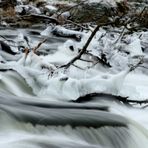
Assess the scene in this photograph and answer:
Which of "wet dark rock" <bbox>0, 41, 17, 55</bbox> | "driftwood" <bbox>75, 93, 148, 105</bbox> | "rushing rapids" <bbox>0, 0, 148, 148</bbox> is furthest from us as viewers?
"wet dark rock" <bbox>0, 41, 17, 55</bbox>

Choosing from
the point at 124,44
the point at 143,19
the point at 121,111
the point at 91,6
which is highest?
the point at 91,6

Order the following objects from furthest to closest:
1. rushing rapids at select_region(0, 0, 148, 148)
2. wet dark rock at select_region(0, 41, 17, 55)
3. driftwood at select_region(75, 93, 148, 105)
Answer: wet dark rock at select_region(0, 41, 17, 55), driftwood at select_region(75, 93, 148, 105), rushing rapids at select_region(0, 0, 148, 148)

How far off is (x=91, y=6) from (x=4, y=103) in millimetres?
8586

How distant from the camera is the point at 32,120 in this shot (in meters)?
3.80

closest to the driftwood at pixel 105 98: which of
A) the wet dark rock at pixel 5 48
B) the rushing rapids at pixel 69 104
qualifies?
the rushing rapids at pixel 69 104

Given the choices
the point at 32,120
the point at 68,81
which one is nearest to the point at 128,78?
the point at 68,81

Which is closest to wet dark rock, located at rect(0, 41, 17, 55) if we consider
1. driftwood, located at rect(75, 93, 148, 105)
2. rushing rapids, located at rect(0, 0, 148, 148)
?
rushing rapids, located at rect(0, 0, 148, 148)

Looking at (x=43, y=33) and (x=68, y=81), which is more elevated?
(x=43, y=33)

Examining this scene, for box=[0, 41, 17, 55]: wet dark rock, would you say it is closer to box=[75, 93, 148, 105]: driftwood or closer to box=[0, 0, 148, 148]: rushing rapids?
box=[0, 0, 148, 148]: rushing rapids

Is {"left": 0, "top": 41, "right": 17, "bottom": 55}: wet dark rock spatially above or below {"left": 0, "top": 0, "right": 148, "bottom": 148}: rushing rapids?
above

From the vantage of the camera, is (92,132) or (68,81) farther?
(68,81)

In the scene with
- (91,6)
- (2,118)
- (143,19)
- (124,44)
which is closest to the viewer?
(2,118)

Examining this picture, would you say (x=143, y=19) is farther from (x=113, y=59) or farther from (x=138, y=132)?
(x=138, y=132)

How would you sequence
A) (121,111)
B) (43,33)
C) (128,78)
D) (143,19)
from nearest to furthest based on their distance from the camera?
(121,111)
(128,78)
(43,33)
(143,19)
